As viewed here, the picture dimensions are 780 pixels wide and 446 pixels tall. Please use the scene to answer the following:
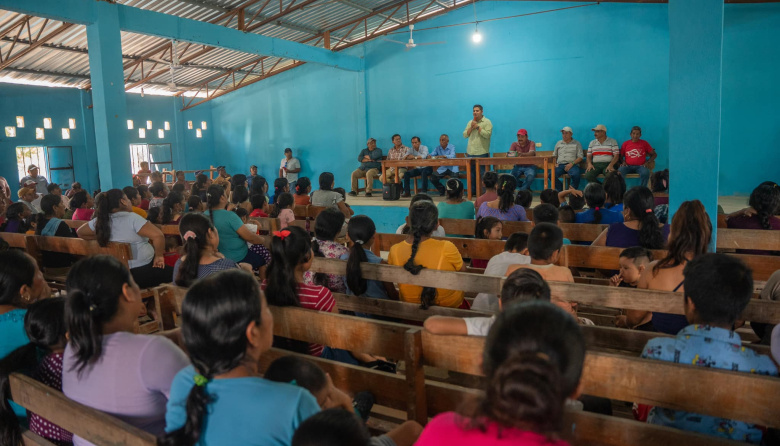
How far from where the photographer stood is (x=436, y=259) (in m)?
2.94

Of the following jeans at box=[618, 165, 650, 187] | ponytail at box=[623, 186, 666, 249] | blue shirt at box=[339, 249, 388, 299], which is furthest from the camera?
jeans at box=[618, 165, 650, 187]

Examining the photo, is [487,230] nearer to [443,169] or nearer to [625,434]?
[625,434]

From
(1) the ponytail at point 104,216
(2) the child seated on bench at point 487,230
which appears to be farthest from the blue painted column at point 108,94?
(2) the child seated on bench at point 487,230

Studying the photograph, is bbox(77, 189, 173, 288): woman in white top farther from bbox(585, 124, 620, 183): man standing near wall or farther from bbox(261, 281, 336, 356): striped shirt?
bbox(585, 124, 620, 183): man standing near wall

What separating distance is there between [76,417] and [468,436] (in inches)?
43.9

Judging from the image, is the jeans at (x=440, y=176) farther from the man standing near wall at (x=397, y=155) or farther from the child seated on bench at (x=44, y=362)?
the child seated on bench at (x=44, y=362)

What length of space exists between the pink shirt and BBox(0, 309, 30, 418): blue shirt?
1656mm

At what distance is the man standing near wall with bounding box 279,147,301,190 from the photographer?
13.4 metres

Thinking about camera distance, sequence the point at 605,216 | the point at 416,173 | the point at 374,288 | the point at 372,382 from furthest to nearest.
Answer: the point at 416,173
the point at 605,216
the point at 374,288
the point at 372,382

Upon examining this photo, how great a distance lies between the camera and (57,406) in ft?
4.99

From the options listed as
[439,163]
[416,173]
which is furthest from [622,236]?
[416,173]

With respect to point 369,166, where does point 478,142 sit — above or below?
above

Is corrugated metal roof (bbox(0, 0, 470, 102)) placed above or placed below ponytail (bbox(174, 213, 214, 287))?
above

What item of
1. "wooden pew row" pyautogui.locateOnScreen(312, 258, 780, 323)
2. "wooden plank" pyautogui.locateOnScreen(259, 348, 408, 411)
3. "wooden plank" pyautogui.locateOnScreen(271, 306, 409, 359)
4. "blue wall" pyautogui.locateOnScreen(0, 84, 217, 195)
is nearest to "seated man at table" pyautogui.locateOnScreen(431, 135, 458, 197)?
"wooden pew row" pyautogui.locateOnScreen(312, 258, 780, 323)
